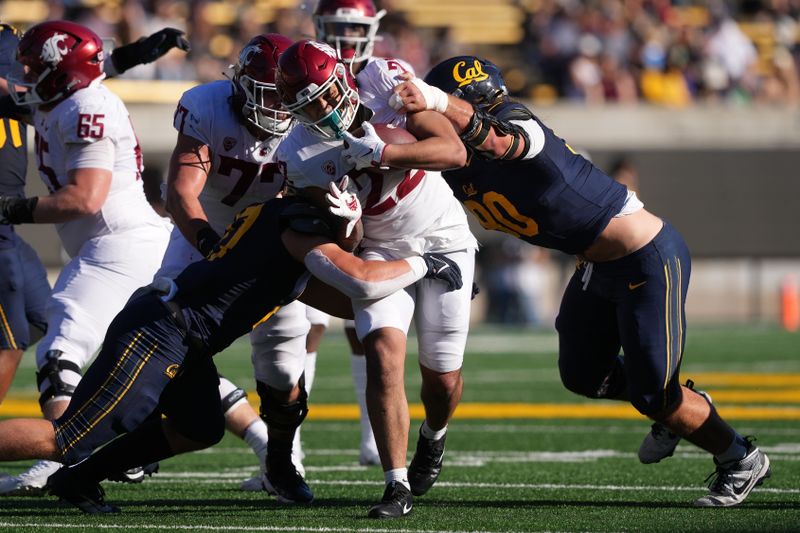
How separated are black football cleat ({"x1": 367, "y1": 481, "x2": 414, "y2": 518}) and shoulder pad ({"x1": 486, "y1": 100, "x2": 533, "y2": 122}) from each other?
4.01 feet

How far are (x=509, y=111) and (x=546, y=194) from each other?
0.99ft

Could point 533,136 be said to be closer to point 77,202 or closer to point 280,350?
point 280,350

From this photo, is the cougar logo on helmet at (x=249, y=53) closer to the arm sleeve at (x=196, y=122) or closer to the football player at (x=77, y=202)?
the arm sleeve at (x=196, y=122)

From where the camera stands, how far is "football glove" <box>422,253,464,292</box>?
463 cm

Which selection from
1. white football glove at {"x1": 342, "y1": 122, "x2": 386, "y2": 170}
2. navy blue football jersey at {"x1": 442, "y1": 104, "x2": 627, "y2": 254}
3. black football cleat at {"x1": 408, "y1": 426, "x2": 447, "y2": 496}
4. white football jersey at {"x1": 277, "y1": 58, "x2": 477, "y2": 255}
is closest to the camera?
white football glove at {"x1": 342, "y1": 122, "x2": 386, "y2": 170}

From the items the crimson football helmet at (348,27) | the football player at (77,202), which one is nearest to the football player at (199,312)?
the football player at (77,202)

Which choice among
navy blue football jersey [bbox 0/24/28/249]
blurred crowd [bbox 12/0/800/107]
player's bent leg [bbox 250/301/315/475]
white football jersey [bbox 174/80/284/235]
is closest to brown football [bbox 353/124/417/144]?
white football jersey [bbox 174/80/284/235]

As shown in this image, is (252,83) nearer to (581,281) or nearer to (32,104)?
(32,104)

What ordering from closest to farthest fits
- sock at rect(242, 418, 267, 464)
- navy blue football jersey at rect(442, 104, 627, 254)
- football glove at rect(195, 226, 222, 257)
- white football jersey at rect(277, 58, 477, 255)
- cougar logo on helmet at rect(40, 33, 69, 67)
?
white football jersey at rect(277, 58, 477, 255), navy blue football jersey at rect(442, 104, 627, 254), football glove at rect(195, 226, 222, 257), cougar logo on helmet at rect(40, 33, 69, 67), sock at rect(242, 418, 267, 464)

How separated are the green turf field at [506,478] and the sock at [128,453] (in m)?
0.15

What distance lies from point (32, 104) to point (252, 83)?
3.17ft

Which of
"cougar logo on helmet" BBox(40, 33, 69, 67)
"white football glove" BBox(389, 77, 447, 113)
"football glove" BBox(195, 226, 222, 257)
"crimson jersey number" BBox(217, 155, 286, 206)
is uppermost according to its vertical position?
"white football glove" BBox(389, 77, 447, 113)

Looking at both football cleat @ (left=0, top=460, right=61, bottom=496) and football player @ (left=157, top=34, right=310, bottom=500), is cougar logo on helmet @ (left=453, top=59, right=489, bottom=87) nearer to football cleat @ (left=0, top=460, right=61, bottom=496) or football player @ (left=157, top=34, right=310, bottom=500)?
football player @ (left=157, top=34, right=310, bottom=500)

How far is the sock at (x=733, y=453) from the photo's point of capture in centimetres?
465
